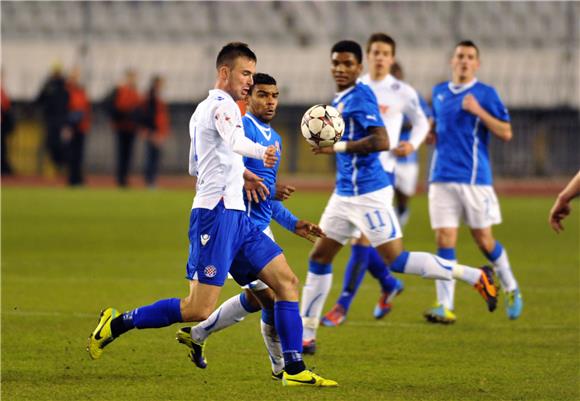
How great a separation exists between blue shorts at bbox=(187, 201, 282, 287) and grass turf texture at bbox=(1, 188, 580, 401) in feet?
2.38

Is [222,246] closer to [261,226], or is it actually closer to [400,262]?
[261,226]

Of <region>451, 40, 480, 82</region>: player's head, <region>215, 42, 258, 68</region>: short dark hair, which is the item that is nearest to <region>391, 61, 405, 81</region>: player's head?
<region>451, 40, 480, 82</region>: player's head

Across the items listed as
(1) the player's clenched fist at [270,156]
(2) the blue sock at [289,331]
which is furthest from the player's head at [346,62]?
(2) the blue sock at [289,331]

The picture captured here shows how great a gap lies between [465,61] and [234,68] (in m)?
3.93

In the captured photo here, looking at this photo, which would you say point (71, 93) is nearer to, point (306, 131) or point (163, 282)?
point (163, 282)

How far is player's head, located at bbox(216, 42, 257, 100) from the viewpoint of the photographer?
750cm

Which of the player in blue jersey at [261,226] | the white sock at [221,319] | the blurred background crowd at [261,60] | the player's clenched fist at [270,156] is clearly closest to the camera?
the player's clenched fist at [270,156]

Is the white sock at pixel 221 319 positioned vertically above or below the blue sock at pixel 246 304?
below

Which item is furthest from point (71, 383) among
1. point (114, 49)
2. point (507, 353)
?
point (114, 49)

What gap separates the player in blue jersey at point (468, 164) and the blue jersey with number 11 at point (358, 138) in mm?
1426

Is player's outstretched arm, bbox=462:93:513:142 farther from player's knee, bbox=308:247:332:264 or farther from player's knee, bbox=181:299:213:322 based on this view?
player's knee, bbox=181:299:213:322

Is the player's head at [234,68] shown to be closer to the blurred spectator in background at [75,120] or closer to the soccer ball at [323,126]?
the soccer ball at [323,126]

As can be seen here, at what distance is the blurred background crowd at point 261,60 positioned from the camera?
97.5 feet

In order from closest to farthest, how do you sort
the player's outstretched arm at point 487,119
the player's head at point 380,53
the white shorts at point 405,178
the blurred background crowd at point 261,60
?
the player's outstretched arm at point 487,119 → the player's head at point 380,53 → the white shorts at point 405,178 → the blurred background crowd at point 261,60
